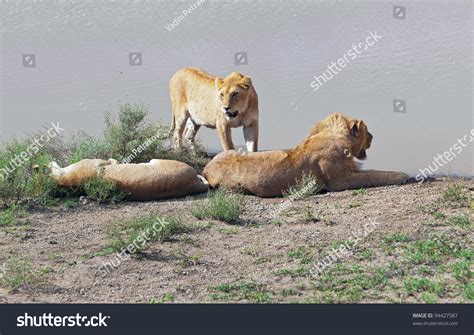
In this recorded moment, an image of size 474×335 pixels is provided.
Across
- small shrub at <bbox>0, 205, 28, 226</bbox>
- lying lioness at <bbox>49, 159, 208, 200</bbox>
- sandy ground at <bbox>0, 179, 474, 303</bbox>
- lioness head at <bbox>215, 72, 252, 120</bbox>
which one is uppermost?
lioness head at <bbox>215, 72, 252, 120</bbox>

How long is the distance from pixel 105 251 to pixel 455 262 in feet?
9.98

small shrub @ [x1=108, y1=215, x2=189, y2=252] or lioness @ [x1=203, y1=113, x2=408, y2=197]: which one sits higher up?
lioness @ [x1=203, y1=113, x2=408, y2=197]

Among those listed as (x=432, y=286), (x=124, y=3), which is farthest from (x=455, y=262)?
(x=124, y=3)

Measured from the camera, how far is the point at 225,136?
11.7 meters

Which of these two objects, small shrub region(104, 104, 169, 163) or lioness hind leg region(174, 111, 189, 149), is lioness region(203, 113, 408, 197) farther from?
lioness hind leg region(174, 111, 189, 149)

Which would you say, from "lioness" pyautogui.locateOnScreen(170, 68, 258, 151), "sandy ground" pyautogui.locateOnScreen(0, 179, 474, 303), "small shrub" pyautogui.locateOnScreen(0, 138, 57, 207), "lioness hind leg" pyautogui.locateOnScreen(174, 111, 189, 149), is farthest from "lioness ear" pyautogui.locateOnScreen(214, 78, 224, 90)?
"small shrub" pyautogui.locateOnScreen(0, 138, 57, 207)

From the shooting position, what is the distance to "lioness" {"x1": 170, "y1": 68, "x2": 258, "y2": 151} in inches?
452

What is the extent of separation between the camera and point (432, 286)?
7387mm

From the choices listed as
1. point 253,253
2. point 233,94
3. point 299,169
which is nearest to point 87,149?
point 233,94

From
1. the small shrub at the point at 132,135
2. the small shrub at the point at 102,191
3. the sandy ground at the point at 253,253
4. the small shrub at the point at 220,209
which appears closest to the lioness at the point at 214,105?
the small shrub at the point at 132,135

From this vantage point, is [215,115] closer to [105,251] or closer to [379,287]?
[105,251]

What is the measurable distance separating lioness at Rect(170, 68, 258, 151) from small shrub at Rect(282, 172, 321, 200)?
1435 mm

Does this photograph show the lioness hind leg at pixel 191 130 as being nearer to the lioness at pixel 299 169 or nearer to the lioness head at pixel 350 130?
the lioness at pixel 299 169

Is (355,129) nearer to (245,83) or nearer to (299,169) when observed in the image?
(299,169)
